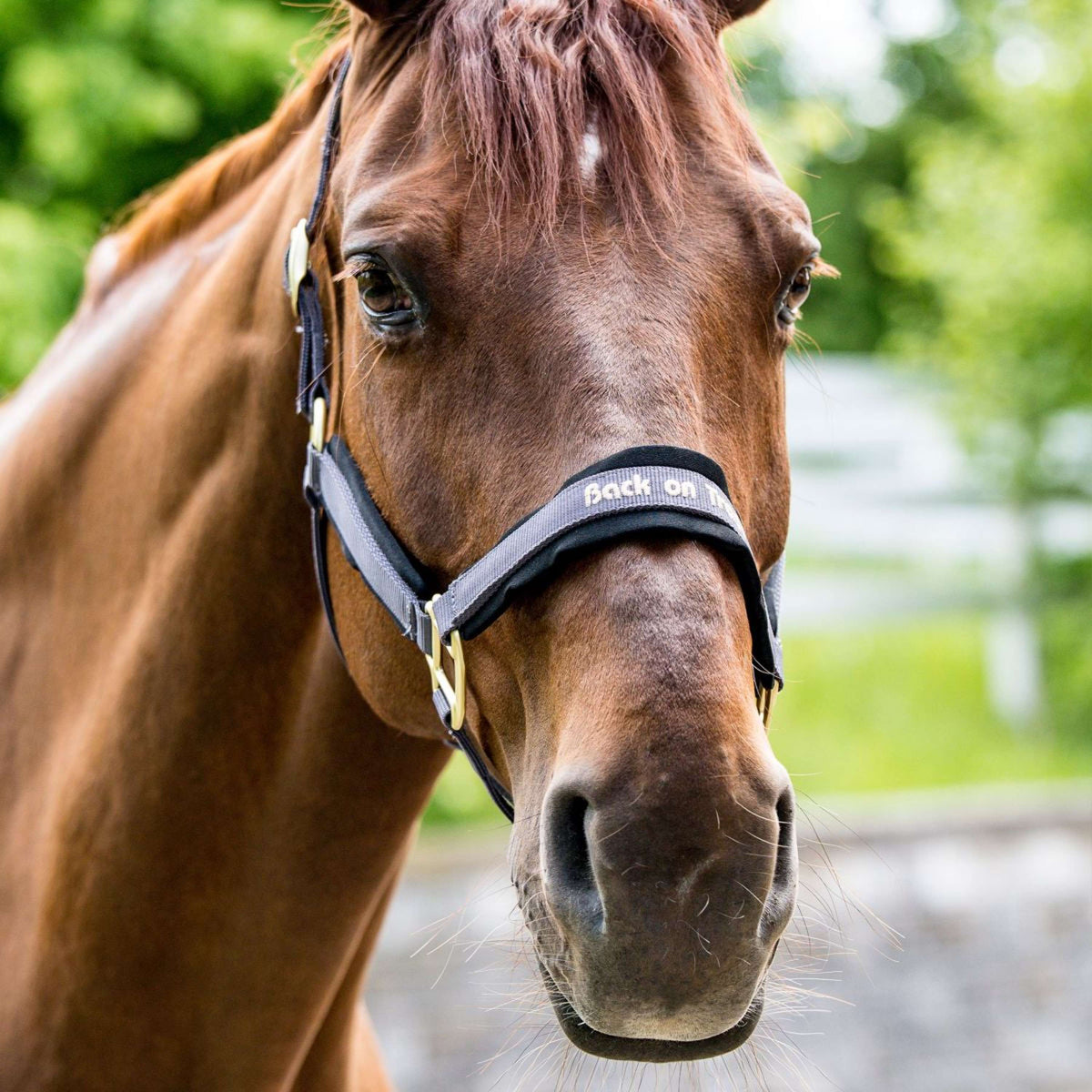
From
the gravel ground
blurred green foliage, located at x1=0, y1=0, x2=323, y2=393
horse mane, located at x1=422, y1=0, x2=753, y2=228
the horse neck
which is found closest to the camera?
horse mane, located at x1=422, y1=0, x2=753, y2=228

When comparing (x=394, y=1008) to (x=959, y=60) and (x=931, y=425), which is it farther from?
(x=959, y=60)

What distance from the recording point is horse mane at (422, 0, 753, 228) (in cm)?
148

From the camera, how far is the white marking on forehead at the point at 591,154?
149cm

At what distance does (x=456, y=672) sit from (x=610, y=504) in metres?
0.35

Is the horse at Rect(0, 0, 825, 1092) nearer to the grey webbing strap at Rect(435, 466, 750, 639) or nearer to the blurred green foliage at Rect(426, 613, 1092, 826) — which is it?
the grey webbing strap at Rect(435, 466, 750, 639)

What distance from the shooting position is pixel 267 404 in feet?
6.37

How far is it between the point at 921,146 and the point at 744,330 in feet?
35.8

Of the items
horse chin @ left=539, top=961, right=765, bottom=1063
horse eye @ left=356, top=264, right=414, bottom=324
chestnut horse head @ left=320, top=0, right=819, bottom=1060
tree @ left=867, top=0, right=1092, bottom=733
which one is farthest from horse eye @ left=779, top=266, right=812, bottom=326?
tree @ left=867, top=0, right=1092, bottom=733

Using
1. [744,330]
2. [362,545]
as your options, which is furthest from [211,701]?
[744,330]

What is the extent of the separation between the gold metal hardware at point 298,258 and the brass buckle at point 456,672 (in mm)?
543

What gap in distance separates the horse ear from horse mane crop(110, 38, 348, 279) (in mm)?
641

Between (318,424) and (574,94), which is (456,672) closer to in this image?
(318,424)

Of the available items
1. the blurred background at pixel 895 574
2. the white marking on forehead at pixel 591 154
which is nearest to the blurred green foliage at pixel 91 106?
the blurred background at pixel 895 574

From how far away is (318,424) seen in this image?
1.77 m
